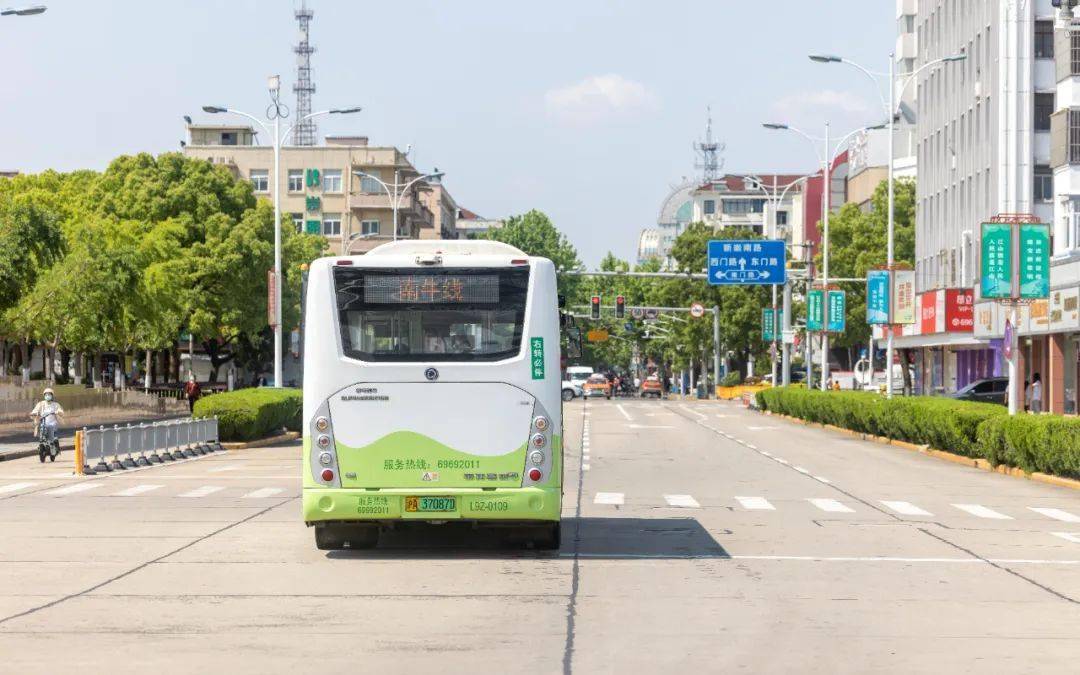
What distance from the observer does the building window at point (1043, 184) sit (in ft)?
221

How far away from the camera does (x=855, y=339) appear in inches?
4286

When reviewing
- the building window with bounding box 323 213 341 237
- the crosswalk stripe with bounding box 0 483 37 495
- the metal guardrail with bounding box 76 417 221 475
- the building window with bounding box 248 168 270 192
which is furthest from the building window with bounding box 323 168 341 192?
the crosswalk stripe with bounding box 0 483 37 495

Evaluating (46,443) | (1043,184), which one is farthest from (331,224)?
(46,443)

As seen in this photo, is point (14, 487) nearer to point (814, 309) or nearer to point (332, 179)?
point (814, 309)

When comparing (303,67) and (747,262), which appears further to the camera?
(303,67)

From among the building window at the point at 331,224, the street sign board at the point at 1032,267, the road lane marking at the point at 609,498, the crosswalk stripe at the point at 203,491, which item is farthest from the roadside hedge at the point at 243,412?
the building window at the point at 331,224

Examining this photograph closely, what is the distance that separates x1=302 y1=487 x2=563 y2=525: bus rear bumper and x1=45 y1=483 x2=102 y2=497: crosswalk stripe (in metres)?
11.9

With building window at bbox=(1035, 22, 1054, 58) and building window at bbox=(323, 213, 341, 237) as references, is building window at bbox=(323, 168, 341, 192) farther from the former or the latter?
building window at bbox=(1035, 22, 1054, 58)

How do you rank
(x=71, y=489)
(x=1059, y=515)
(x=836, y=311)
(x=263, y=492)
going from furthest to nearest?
(x=836, y=311) < (x=71, y=489) < (x=263, y=492) < (x=1059, y=515)

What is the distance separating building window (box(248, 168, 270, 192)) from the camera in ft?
417

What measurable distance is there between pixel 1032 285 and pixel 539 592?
2722 centimetres

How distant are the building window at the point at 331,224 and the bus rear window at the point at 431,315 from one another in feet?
362

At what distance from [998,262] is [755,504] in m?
16.1

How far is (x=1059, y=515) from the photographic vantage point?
79.1 ft
